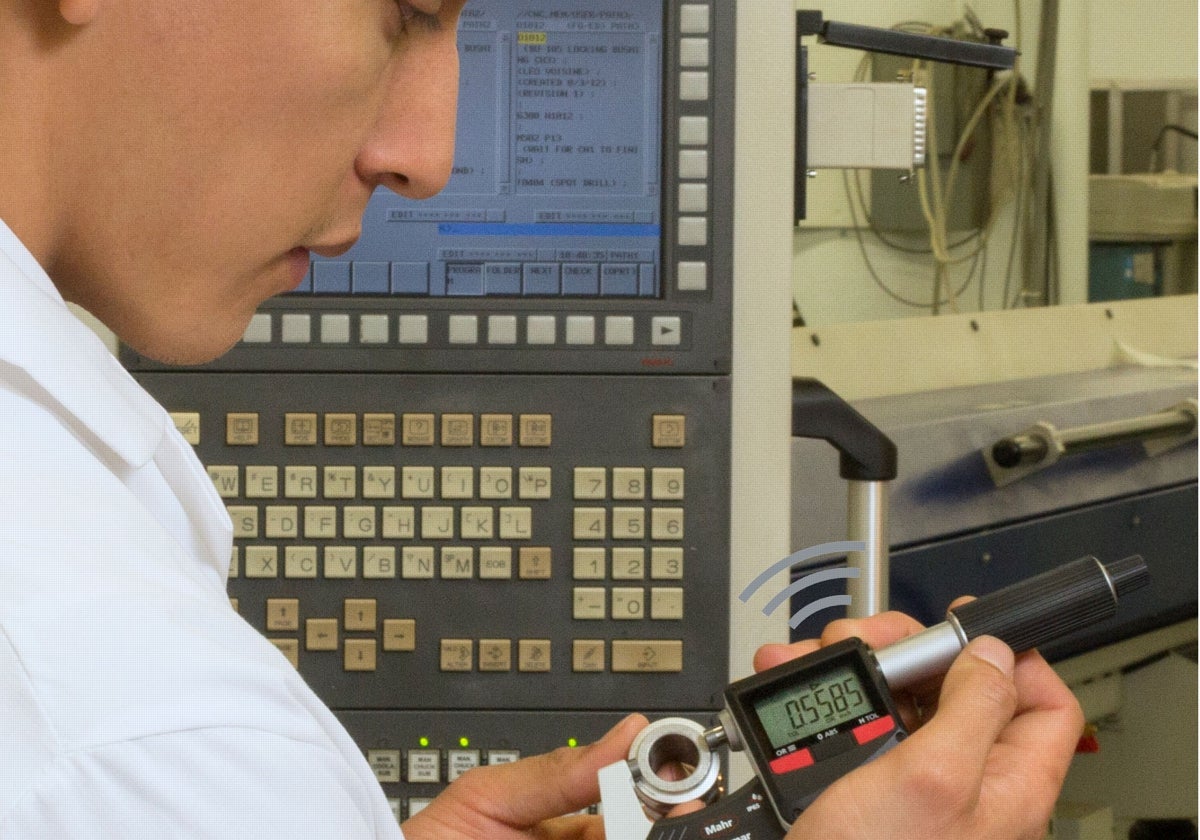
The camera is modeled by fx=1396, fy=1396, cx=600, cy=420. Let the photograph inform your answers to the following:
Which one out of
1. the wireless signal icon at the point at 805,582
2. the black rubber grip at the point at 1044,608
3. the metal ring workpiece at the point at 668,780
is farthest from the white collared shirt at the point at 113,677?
the wireless signal icon at the point at 805,582

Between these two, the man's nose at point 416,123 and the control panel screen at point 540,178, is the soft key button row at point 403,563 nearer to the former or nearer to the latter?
the control panel screen at point 540,178

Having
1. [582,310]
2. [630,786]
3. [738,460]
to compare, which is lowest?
[630,786]

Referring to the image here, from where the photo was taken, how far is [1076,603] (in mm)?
745

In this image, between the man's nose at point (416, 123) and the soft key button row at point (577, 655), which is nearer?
the man's nose at point (416, 123)

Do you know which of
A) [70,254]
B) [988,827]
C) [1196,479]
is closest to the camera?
[70,254]

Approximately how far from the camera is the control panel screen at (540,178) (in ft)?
2.97

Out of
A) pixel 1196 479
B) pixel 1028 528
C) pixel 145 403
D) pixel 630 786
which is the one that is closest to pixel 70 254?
pixel 145 403

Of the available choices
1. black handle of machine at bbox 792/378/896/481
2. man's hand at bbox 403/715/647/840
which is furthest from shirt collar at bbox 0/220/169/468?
black handle of machine at bbox 792/378/896/481

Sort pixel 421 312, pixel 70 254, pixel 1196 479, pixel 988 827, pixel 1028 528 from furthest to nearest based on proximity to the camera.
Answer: pixel 1196 479
pixel 1028 528
pixel 421 312
pixel 988 827
pixel 70 254

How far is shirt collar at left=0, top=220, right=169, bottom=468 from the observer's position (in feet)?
1.53

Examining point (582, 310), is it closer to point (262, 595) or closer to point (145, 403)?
point (262, 595)

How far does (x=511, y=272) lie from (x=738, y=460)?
198mm

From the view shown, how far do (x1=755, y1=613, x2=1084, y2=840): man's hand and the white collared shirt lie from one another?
9.3 inches

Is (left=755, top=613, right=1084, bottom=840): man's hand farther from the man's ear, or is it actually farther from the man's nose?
the man's ear
